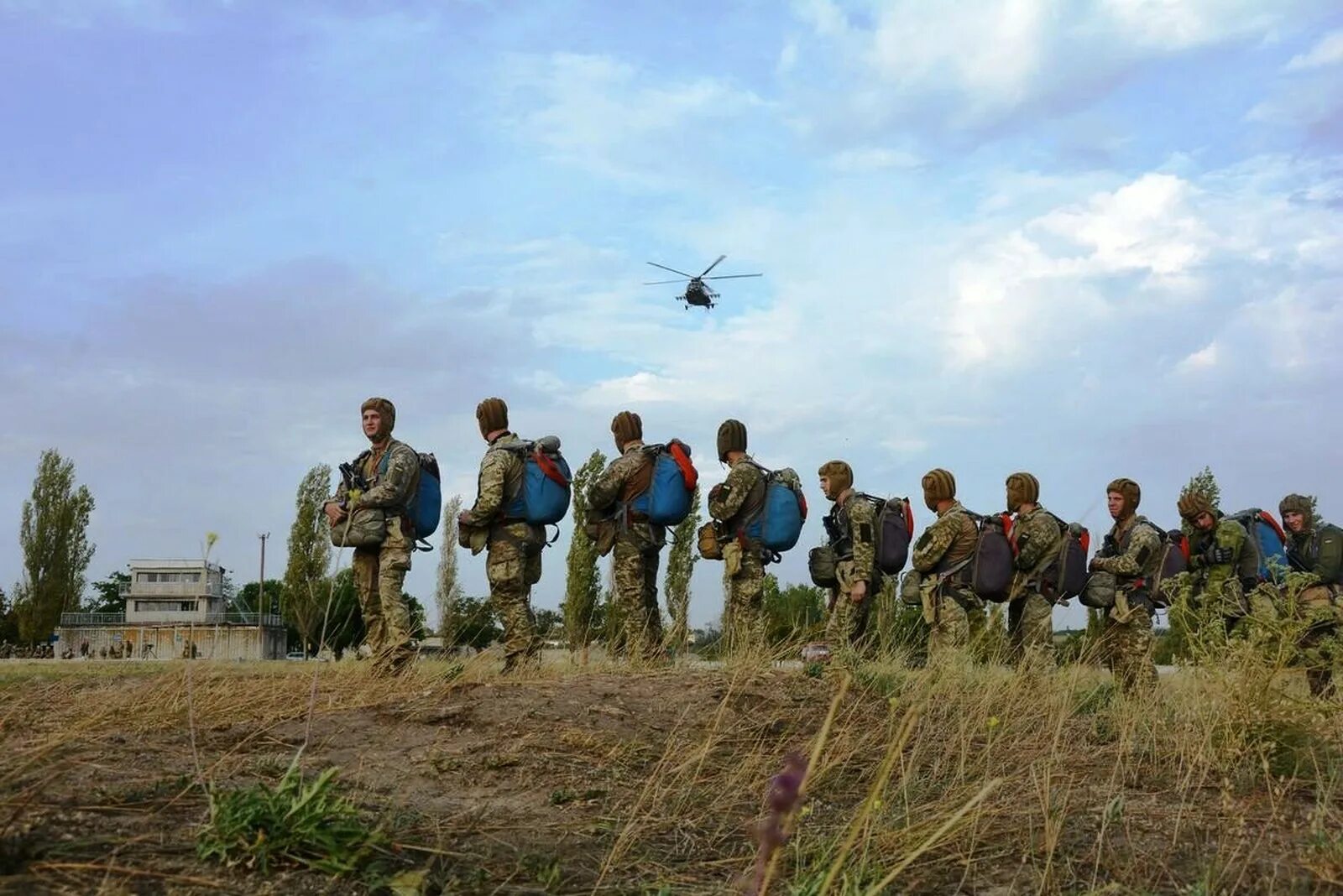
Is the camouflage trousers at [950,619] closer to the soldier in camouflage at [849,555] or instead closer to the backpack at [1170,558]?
the soldier in camouflage at [849,555]

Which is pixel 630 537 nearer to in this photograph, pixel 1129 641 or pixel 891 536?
pixel 891 536

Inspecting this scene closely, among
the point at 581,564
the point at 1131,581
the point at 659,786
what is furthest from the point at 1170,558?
the point at 581,564

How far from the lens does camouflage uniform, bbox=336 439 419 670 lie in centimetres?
969

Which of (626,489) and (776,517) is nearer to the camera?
(626,489)

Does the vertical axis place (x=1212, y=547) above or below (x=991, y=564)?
above

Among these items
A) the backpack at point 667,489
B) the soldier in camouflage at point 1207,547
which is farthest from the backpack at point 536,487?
the soldier in camouflage at point 1207,547

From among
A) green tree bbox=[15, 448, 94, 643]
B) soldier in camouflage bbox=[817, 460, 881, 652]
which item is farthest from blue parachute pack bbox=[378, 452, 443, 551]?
green tree bbox=[15, 448, 94, 643]

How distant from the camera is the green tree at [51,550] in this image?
1651 inches

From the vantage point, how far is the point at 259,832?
10.9 ft

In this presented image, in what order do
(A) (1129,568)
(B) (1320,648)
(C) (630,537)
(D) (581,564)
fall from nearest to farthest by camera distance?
(B) (1320,648)
(C) (630,537)
(A) (1129,568)
(D) (581,564)

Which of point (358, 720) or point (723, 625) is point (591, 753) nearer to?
point (358, 720)

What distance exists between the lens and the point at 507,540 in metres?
10.0

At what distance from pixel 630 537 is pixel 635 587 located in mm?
437

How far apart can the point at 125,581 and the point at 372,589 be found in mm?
79316
